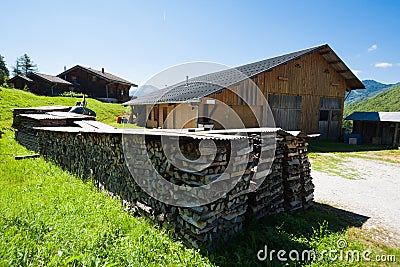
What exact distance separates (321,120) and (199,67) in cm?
1112

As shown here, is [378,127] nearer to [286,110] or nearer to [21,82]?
[286,110]

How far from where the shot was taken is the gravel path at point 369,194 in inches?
165

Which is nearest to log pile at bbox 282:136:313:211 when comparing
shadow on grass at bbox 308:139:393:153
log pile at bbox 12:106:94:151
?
log pile at bbox 12:106:94:151

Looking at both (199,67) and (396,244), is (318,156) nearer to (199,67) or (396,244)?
(199,67)

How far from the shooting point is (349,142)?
15.5 metres

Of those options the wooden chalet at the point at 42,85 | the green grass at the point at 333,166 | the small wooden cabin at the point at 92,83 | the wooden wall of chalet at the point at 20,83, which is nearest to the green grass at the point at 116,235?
the green grass at the point at 333,166

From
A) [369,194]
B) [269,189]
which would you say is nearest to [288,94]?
[369,194]

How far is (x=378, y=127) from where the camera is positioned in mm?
15617

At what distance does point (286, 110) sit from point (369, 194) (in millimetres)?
9192

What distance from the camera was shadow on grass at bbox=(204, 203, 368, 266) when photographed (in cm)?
274

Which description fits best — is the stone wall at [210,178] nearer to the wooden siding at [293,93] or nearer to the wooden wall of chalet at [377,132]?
the wooden siding at [293,93]

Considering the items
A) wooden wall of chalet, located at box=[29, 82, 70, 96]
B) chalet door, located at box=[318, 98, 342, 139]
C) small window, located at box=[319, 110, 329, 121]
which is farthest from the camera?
wooden wall of chalet, located at box=[29, 82, 70, 96]

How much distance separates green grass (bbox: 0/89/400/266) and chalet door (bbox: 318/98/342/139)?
12929mm

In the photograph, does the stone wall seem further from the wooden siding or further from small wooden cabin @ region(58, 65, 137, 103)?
small wooden cabin @ region(58, 65, 137, 103)
